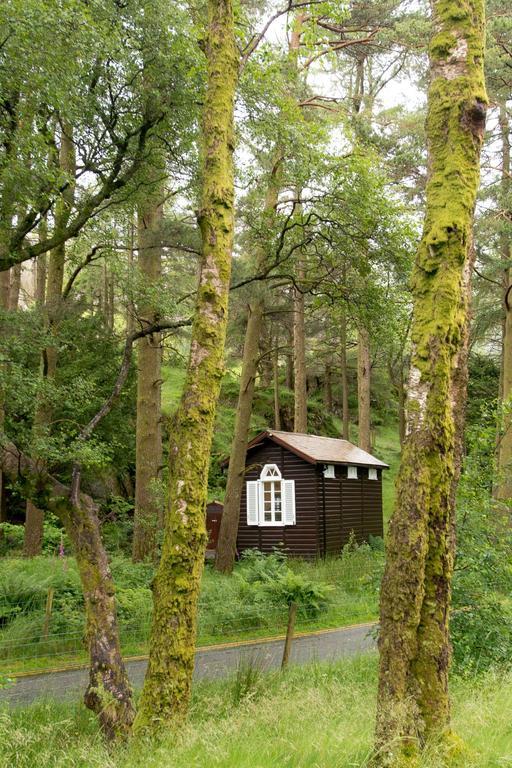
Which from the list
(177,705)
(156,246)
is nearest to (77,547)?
(177,705)

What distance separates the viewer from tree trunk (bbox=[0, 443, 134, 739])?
5617mm

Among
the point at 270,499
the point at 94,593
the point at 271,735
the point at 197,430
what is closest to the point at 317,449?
the point at 270,499

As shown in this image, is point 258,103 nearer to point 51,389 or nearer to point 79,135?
point 79,135

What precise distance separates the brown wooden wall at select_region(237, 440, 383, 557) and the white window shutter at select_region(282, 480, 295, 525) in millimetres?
134

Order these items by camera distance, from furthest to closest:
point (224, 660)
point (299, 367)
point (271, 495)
Result: point (299, 367) < point (271, 495) < point (224, 660)

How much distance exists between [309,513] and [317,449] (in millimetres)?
2187

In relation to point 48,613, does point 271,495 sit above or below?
above

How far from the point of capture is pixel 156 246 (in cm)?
1352

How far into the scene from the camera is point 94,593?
624 cm

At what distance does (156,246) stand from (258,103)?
3.90 meters

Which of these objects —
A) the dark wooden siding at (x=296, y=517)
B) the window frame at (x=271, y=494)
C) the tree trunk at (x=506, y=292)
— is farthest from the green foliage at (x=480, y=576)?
the window frame at (x=271, y=494)

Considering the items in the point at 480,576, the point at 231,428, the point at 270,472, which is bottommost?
the point at 480,576

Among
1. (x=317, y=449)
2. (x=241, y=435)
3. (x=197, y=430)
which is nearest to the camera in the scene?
(x=197, y=430)

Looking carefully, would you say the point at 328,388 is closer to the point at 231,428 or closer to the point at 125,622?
the point at 231,428
